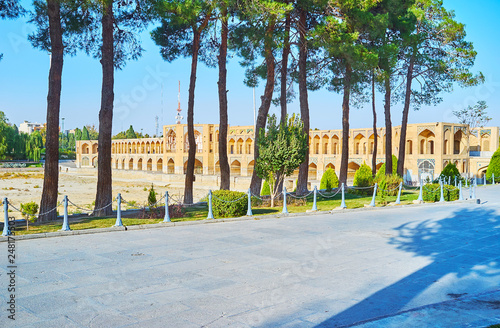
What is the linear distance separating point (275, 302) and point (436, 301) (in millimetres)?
1644

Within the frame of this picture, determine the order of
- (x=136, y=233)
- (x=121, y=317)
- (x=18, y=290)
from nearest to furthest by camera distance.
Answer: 1. (x=121, y=317)
2. (x=18, y=290)
3. (x=136, y=233)

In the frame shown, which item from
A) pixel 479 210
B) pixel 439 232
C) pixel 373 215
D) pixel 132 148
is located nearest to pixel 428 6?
pixel 479 210

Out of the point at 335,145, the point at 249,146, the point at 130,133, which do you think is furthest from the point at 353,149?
the point at 130,133

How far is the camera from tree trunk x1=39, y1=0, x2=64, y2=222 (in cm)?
1055

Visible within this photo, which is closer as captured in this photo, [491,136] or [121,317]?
[121,317]

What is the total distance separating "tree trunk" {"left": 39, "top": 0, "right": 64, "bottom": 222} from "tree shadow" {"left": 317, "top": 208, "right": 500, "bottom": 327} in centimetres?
776

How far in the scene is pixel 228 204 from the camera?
10.9 m

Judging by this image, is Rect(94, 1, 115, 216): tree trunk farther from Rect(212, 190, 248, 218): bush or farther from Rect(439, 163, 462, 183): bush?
Rect(439, 163, 462, 183): bush

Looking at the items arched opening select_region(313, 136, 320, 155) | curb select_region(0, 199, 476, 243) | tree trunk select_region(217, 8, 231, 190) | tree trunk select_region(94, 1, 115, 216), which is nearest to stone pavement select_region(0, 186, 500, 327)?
curb select_region(0, 199, 476, 243)

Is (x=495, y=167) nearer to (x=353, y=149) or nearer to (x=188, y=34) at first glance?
(x=353, y=149)

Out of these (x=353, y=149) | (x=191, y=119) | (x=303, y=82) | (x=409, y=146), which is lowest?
(x=353, y=149)

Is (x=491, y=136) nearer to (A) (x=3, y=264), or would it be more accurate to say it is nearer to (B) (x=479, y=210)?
(B) (x=479, y=210)

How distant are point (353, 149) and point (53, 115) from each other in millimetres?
31395

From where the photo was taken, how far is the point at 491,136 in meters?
34.9
